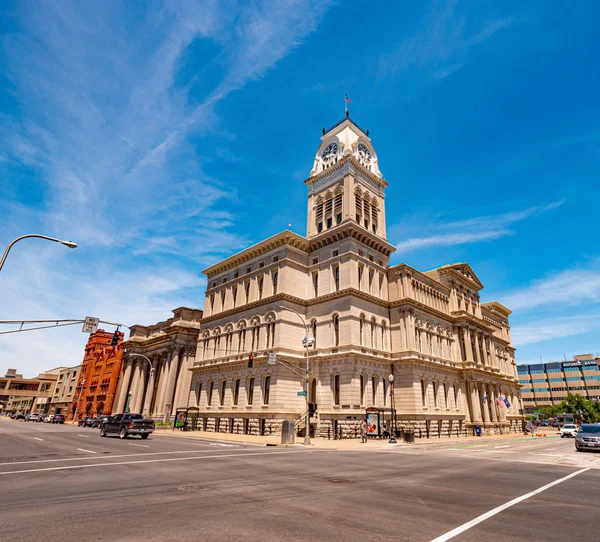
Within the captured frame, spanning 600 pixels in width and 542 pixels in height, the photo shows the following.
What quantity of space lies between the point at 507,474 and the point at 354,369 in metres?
23.3

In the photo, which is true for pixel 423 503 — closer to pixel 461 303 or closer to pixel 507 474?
pixel 507 474

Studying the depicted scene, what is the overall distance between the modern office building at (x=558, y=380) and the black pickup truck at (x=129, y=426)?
4953 inches

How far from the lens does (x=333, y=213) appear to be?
48219mm

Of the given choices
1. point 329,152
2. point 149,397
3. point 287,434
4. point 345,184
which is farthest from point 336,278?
point 149,397

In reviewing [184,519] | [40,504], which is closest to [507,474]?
[184,519]

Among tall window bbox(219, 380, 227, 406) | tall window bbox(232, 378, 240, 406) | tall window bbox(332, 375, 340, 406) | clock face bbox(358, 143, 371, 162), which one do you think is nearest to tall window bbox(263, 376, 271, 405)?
tall window bbox(232, 378, 240, 406)

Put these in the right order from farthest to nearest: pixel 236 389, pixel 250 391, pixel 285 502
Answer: pixel 236 389
pixel 250 391
pixel 285 502

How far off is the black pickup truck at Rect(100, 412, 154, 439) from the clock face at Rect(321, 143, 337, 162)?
40.1 meters

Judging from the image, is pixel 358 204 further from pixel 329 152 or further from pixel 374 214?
pixel 329 152

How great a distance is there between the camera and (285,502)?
859 centimetres

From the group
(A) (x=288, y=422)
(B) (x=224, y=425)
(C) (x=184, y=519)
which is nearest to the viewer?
(C) (x=184, y=519)

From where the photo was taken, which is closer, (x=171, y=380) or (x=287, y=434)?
(x=287, y=434)

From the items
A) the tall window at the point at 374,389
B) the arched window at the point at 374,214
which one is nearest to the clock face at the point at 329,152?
the arched window at the point at 374,214

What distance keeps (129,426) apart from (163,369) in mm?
34774
